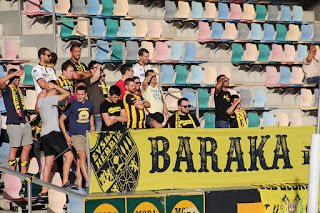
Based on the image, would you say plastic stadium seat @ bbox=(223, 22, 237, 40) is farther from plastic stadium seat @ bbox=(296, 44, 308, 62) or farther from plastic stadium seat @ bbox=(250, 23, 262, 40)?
plastic stadium seat @ bbox=(296, 44, 308, 62)

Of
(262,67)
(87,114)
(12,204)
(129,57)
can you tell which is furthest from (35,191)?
(262,67)

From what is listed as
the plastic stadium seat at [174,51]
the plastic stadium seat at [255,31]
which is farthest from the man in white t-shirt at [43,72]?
the plastic stadium seat at [255,31]

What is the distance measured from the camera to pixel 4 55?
43.4 ft

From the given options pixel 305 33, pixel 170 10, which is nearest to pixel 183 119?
pixel 170 10

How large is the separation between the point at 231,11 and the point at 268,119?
134 inches

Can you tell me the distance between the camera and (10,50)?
43.4 ft

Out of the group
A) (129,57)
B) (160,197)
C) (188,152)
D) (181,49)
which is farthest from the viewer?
(181,49)

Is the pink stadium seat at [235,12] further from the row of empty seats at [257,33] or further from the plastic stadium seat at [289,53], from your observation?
the plastic stadium seat at [289,53]

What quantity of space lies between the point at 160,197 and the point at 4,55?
583cm

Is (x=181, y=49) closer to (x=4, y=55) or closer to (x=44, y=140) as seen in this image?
(x=4, y=55)

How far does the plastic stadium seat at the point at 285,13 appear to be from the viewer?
62.5ft

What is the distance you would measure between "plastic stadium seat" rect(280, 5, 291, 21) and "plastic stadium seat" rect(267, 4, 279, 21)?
202 mm

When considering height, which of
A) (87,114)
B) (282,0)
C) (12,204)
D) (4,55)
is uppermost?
(282,0)

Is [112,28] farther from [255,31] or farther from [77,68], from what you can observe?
[255,31]
